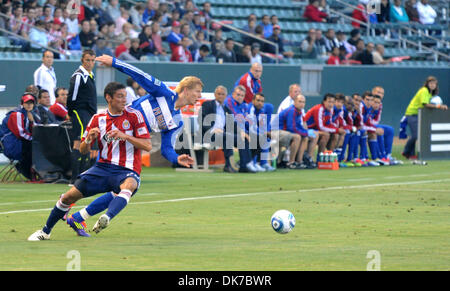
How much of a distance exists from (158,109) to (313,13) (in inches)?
937

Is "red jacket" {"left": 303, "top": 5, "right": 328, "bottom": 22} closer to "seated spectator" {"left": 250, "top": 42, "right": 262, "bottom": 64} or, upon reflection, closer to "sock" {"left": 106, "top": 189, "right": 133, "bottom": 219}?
"seated spectator" {"left": 250, "top": 42, "right": 262, "bottom": 64}

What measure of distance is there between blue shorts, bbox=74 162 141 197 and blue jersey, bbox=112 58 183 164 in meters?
0.63

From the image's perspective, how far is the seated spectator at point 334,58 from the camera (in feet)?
106

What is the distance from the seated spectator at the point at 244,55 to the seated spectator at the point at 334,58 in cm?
361

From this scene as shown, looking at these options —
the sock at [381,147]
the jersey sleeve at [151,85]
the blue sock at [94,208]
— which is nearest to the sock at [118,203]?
the blue sock at [94,208]

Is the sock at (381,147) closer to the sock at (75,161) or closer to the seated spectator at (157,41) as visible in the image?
the seated spectator at (157,41)

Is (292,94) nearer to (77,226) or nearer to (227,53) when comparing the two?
(227,53)

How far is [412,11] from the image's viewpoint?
37.3 m

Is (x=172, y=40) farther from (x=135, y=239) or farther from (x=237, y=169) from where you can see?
(x=135, y=239)

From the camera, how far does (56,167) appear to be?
1736 cm

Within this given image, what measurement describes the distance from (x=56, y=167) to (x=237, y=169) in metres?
4.73

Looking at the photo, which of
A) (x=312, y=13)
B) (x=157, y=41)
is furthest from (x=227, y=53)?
(x=312, y=13)
